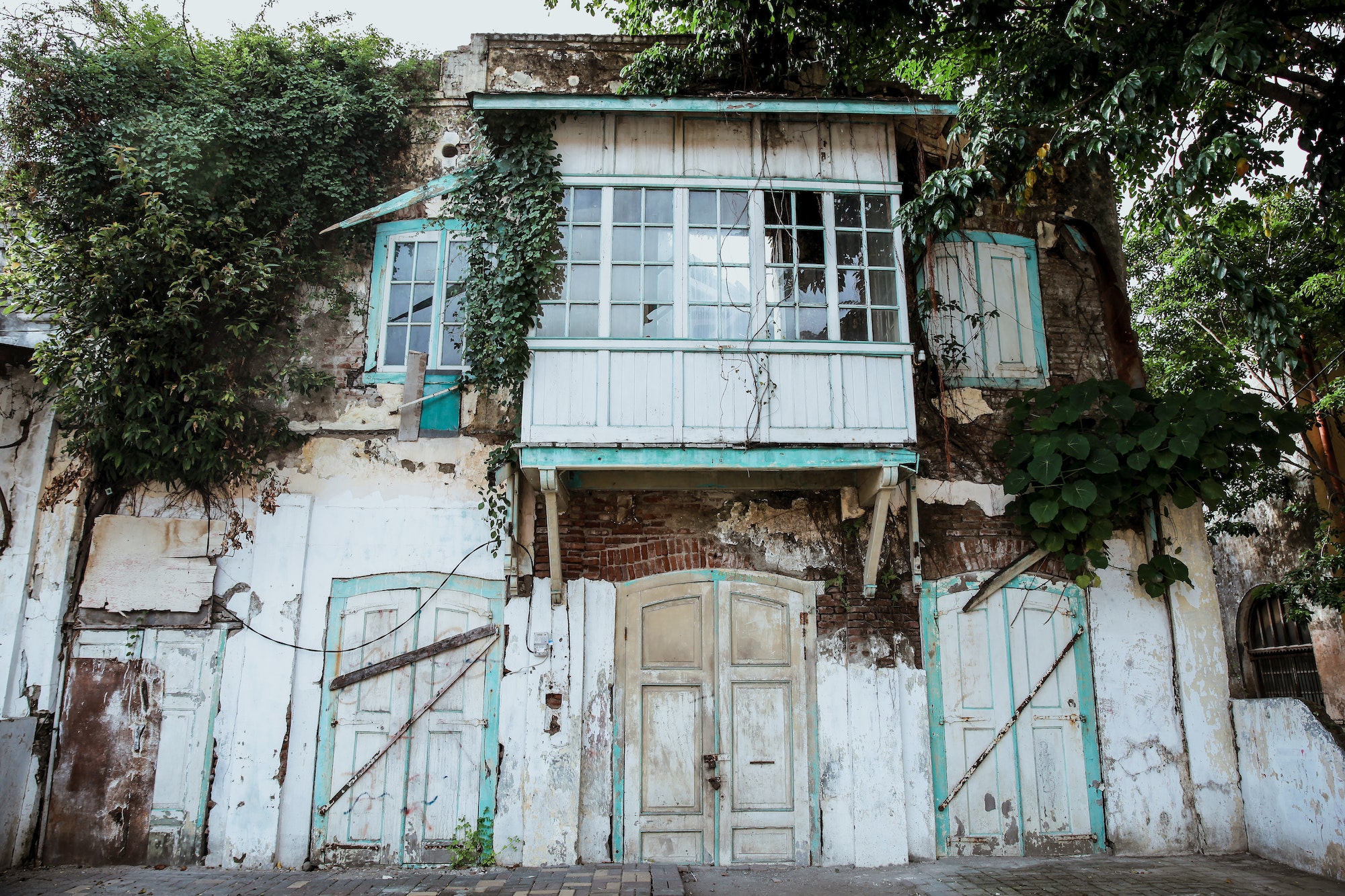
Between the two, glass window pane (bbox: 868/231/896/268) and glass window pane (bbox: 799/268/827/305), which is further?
glass window pane (bbox: 868/231/896/268)

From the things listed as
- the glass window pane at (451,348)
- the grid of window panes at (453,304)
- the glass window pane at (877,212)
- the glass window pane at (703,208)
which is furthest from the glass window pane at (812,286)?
the glass window pane at (451,348)

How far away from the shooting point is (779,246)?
7602mm

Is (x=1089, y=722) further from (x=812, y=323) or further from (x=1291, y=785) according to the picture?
(x=812, y=323)

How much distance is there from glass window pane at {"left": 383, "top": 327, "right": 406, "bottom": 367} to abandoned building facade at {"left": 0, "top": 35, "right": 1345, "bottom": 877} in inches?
1.6

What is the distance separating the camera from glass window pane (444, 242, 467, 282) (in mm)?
8117

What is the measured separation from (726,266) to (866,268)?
124cm

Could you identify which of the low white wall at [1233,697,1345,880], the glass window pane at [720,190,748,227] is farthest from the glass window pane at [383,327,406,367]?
the low white wall at [1233,697,1345,880]

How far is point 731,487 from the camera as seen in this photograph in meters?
7.68

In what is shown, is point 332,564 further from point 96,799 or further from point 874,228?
point 874,228

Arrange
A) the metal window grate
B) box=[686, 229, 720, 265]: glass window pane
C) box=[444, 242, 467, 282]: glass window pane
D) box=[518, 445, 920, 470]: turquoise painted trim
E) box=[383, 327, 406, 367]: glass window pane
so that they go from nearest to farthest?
box=[518, 445, 920, 470]: turquoise painted trim < box=[686, 229, 720, 265]: glass window pane < box=[383, 327, 406, 367]: glass window pane < box=[444, 242, 467, 282]: glass window pane < the metal window grate

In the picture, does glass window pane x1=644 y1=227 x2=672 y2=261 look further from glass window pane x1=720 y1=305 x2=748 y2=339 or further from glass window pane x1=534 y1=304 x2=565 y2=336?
glass window pane x1=534 y1=304 x2=565 y2=336

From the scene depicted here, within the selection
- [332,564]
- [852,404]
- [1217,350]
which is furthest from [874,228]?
[1217,350]

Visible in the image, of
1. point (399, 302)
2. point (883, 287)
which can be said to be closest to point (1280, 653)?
point (883, 287)

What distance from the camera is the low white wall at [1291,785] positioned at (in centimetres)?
664
